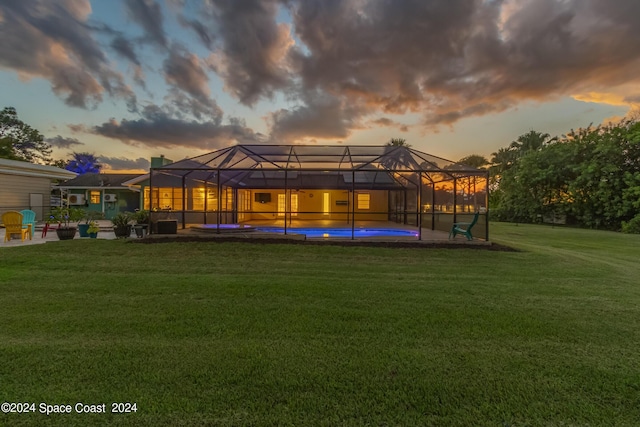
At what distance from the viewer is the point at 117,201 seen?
20188 mm

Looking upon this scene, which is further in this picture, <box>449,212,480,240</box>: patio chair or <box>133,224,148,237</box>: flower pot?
<box>133,224,148,237</box>: flower pot

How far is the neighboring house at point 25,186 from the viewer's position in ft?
41.4

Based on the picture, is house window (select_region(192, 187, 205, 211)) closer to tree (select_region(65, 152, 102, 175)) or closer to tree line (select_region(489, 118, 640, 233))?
tree line (select_region(489, 118, 640, 233))

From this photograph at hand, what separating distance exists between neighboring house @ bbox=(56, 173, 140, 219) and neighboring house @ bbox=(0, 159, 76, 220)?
469 centimetres

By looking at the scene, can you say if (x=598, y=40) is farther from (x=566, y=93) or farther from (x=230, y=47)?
(x=230, y=47)

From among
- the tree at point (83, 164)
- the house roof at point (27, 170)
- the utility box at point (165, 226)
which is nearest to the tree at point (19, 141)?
the tree at point (83, 164)

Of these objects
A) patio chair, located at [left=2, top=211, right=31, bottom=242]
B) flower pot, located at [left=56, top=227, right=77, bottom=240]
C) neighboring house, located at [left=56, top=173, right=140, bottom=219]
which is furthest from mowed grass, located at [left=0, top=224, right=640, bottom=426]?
Answer: neighboring house, located at [left=56, top=173, right=140, bottom=219]

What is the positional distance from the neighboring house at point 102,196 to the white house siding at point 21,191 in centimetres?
491

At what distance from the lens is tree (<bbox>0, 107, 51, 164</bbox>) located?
958 inches

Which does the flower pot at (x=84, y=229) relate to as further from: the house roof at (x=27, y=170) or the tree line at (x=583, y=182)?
the tree line at (x=583, y=182)

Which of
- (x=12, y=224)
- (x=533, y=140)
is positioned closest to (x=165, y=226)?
(x=12, y=224)

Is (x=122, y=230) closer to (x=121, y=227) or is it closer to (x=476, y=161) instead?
(x=121, y=227)

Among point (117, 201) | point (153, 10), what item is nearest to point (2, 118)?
point (117, 201)

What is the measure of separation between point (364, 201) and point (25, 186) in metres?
16.9
